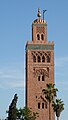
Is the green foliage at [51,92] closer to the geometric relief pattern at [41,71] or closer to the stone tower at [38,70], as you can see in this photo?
the stone tower at [38,70]

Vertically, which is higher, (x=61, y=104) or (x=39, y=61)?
(x=39, y=61)

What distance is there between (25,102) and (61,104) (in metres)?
11.5

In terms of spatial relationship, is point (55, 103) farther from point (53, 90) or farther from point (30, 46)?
point (30, 46)

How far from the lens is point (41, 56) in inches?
2500

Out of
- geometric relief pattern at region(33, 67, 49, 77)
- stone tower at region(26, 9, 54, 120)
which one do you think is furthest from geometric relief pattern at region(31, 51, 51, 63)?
geometric relief pattern at region(33, 67, 49, 77)

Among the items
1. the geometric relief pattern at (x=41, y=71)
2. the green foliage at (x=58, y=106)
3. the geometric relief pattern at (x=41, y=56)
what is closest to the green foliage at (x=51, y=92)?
the green foliage at (x=58, y=106)

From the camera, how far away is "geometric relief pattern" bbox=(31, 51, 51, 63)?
208 feet

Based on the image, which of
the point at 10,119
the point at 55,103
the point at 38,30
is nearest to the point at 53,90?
the point at 55,103

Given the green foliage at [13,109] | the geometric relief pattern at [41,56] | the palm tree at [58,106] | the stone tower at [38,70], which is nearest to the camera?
the green foliage at [13,109]

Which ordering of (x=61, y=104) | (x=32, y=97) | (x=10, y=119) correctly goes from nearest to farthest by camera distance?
(x=10, y=119)
(x=61, y=104)
(x=32, y=97)

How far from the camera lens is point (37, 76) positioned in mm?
63188

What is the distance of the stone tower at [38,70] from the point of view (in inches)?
2447

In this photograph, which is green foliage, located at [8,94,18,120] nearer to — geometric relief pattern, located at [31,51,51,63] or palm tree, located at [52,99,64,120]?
palm tree, located at [52,99,64,120]

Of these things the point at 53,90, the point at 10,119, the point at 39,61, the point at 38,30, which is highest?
the point at 38,30
